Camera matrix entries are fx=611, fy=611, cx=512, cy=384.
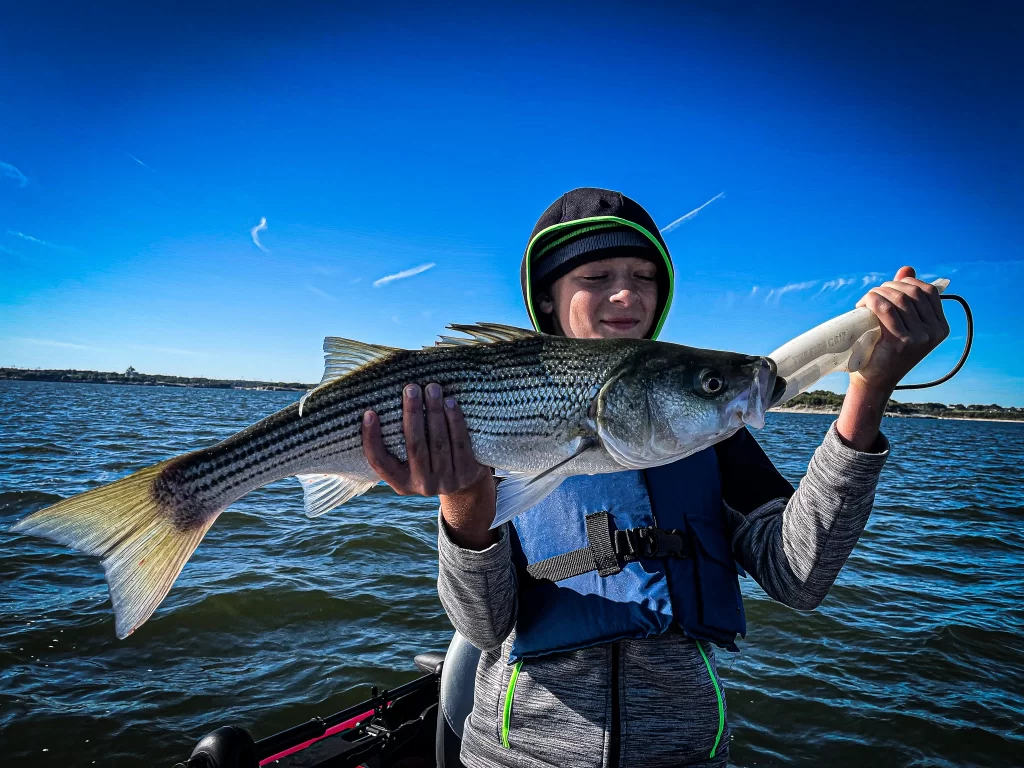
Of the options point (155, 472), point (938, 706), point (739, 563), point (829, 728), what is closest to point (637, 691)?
point (739, 563)

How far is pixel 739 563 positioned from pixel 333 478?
8.21ft

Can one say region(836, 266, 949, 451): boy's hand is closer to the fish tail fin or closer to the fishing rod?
the fish tail fin

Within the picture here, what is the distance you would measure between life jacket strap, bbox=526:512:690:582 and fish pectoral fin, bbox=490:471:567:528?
67cm

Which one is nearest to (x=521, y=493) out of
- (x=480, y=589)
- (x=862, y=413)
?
(x=480, y=589)

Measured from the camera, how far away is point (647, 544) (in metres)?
3.45

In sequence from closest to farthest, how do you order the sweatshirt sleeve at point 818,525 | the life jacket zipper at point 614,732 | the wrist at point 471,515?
the life jacket zipper at point 614,732 → the sweatshirt sleeve at point 818,525 → the wrist at point 471,515

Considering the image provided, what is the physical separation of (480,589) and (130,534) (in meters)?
1.70

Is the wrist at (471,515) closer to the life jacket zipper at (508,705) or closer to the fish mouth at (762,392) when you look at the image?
the life jacket zipper at (508,705)

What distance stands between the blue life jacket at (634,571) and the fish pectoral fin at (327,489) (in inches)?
40.5

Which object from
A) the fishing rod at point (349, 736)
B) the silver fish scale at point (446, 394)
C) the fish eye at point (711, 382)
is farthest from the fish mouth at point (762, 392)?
the fishing rod at point (349, 736)

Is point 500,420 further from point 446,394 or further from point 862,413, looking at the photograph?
point 862,413

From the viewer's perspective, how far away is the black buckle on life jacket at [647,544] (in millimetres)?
3432

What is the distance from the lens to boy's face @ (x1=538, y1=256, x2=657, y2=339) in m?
3.89

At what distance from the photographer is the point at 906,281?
2.92 meters
